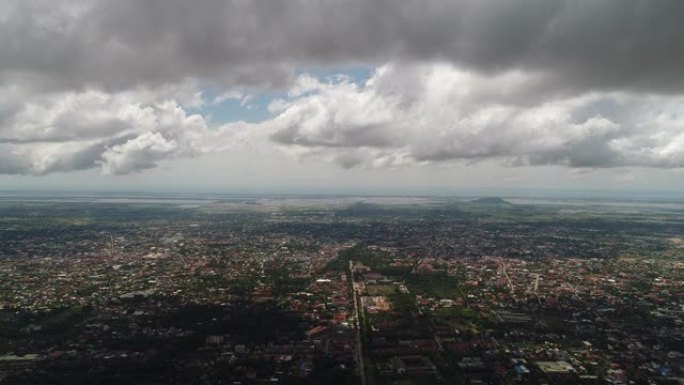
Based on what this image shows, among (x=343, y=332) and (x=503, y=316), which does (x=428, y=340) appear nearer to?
(x=343, y=332)

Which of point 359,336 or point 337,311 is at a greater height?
point 337,311

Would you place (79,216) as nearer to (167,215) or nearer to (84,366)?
(167,215)

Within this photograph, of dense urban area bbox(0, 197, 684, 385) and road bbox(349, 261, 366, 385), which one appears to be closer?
road bbox(349, 261, 366, 385)

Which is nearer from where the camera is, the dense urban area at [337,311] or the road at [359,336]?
the road at [359,336]

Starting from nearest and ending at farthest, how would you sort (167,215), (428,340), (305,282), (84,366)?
(84,366) < (428,340) < (305,282) < (167,215)

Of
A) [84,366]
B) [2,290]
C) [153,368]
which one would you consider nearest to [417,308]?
[153,368]

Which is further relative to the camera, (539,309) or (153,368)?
(539,309)

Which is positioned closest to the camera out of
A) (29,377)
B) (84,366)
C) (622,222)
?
(29,377)

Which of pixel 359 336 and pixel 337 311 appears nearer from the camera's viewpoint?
pixel 359 336
